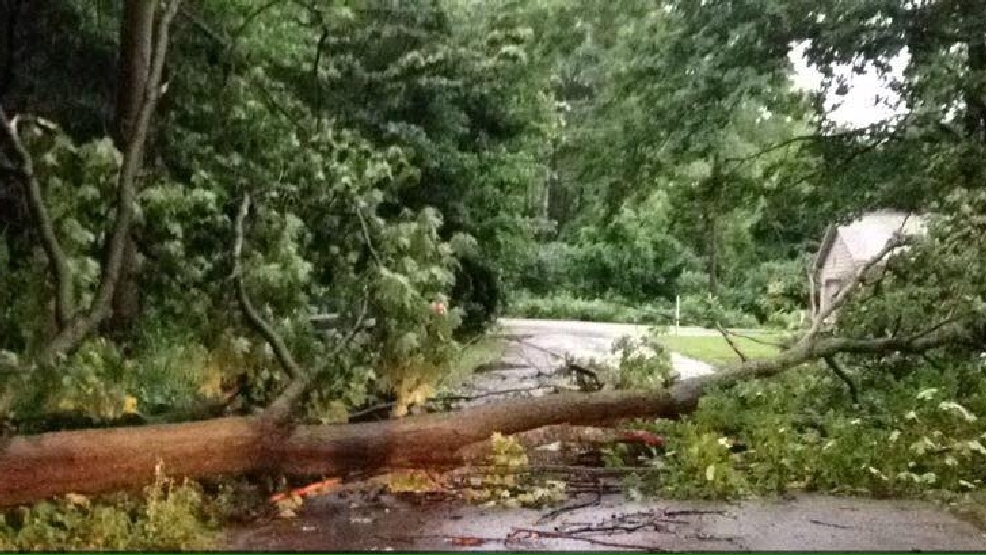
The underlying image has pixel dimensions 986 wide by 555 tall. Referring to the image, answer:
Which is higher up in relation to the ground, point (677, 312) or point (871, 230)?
point (871, 230)

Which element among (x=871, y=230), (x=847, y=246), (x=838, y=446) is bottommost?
(x=838, y=446)

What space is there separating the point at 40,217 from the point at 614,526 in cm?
271

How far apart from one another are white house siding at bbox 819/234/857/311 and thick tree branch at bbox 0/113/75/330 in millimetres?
5032

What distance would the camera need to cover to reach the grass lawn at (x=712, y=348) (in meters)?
6.93

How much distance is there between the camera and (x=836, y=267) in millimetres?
7508

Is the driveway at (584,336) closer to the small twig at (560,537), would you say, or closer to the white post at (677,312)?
the white post at (677,312)

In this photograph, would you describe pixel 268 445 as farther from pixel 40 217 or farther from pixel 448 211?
pixel 448 211

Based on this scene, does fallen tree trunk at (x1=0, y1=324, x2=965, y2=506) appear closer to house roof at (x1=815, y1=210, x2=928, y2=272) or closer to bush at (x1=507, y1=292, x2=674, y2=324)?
bush at (x1=507, y1=292, x2=674, y2=324)

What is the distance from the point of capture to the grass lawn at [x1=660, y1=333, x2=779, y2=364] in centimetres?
693

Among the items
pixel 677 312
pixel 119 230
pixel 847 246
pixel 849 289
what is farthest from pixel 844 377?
pixel 119 230

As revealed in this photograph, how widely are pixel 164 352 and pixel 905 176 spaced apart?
4877 mm

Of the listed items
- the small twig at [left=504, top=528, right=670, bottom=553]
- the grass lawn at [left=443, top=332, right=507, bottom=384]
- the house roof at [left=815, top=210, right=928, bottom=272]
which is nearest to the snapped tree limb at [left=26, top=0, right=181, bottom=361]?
the grass lawn at [left=443, top=332, right=507, bottom=384]

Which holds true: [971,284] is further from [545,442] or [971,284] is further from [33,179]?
[33,179]

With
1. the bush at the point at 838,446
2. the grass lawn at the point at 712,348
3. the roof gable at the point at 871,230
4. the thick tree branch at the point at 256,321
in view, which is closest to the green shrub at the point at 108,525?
the thick tree branch at the point at 256,321
